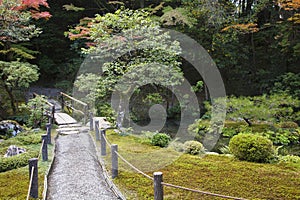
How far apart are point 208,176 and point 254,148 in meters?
1.98

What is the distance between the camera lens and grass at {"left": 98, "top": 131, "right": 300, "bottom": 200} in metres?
5.00

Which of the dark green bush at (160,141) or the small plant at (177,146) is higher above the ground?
the dark green bush at (160,141)

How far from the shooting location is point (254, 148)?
7.15m

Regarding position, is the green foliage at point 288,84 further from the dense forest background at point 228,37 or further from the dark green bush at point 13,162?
the dark green bush at point 13,162

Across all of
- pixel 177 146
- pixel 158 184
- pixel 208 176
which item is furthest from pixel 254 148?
pixel 158 184

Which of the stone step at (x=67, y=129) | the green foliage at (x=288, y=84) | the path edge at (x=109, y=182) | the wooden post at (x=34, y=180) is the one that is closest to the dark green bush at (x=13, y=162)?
the path edge at (x=109, y=182)

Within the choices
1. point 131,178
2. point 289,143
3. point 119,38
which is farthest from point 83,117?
point 289,143

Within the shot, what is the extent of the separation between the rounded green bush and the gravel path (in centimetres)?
384

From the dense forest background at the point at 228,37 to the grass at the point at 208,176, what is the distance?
26.4ft

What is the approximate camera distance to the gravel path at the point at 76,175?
503 cm

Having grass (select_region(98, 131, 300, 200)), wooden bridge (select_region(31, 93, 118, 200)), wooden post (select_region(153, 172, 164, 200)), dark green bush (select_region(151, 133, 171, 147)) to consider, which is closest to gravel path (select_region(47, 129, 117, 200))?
wooden bridge (select_region(31, 93, 118, 200))

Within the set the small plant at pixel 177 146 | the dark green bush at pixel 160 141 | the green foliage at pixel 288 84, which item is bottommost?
the small plant at pixel 177 146

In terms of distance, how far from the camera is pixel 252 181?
18.5ft

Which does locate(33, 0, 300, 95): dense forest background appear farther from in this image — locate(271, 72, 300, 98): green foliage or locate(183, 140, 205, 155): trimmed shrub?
Result: locate(183, 140, 205, 155): trimmed shrub
